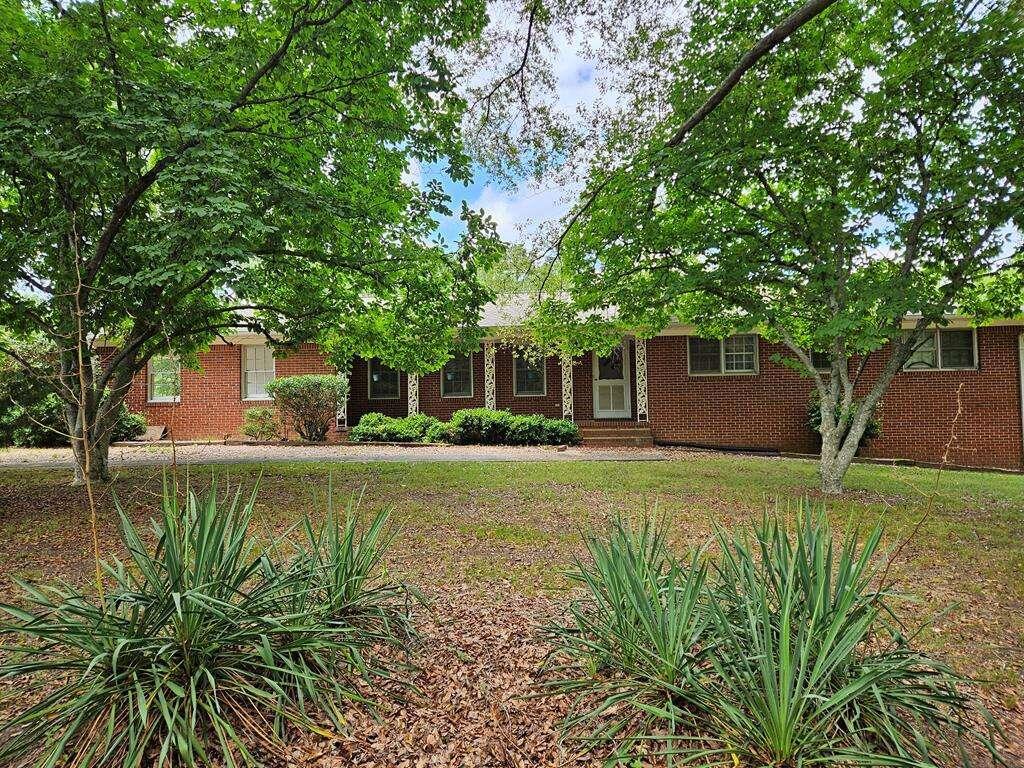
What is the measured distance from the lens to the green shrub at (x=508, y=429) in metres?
14.5

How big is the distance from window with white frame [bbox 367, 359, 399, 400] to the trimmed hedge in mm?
2266

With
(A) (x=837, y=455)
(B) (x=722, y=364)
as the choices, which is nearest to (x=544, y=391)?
(B) (x=722, y=364)

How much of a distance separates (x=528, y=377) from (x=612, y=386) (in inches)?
104

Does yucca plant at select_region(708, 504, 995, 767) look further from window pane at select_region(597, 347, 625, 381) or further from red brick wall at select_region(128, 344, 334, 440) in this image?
red brick wall at select_region(128, 344, 334, 440)

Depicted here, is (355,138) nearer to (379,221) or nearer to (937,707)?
(379,221)

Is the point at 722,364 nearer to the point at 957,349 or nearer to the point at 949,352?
the point at 949,352

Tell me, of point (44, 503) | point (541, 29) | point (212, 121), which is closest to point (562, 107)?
point (541, 29)

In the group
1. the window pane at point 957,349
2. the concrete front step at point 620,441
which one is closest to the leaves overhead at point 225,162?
the concrete front step at point 620,441

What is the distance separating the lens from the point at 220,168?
4.04 m

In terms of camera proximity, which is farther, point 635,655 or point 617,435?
point 617,435

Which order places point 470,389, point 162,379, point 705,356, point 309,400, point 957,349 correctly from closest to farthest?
point 957,349 < point 309,400 < point 705,356 < point 162,379 < point 470,389

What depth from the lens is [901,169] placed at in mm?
6320

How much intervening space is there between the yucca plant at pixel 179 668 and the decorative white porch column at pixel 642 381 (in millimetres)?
13427

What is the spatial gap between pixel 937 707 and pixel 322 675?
9.24 ft
